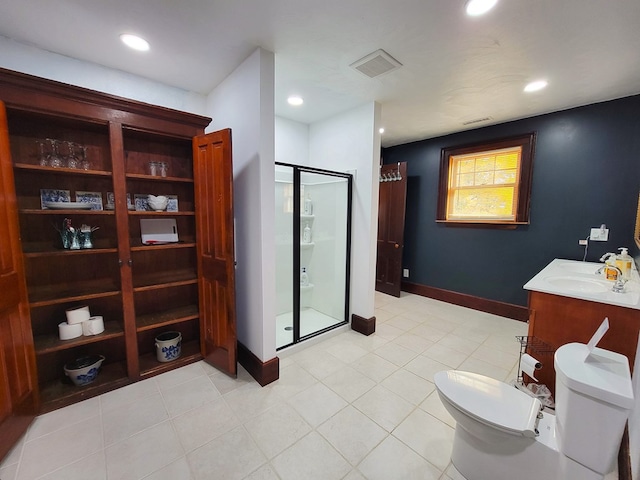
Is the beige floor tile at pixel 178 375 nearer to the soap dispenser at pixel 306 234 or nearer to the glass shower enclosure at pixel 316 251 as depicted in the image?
the glass shower enclosure at pixel 316 251

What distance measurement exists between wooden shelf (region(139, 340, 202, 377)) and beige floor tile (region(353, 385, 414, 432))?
150 cm

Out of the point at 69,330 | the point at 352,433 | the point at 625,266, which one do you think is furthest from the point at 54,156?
the point at 625,266

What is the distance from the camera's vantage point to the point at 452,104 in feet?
8.95

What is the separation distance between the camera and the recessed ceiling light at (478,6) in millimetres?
1372

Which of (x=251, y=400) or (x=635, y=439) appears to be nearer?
(x=635, y=439)

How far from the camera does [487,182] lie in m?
3.50

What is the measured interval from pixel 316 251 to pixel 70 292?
92.1 inches

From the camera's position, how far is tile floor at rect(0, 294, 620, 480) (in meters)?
1.36

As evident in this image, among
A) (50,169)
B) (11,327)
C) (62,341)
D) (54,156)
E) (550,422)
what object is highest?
(54,156)

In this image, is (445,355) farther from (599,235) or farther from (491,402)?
(599,235)

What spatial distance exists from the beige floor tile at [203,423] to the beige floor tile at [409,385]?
3.89 ft

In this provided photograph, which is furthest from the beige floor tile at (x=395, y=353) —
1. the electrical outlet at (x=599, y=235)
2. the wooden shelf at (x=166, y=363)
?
the electrical outlet at (x=599, y=235)

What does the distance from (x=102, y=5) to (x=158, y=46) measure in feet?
1.23

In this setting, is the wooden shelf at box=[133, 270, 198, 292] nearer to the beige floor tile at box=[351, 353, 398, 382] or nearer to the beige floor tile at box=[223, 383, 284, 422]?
the beige floor tile at box=[223, 383, 284, 422]
